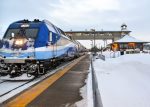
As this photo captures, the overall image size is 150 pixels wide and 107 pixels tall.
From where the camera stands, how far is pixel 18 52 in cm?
1852

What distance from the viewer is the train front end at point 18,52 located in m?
18.1

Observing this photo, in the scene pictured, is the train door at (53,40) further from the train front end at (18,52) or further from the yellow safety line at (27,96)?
the yellow safety line at (27,96)

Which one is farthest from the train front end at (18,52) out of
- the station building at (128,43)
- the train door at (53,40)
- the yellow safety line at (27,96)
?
the station building at (128,43)

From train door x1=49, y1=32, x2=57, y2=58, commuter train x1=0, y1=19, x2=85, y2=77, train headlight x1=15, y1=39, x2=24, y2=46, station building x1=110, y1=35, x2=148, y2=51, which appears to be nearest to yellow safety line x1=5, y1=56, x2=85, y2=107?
commuter train x1=0, y1=19, x2=85, y2=77

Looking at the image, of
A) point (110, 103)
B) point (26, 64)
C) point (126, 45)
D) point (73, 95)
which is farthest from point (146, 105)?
point (126, 45)

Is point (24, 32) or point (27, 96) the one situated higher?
point (24, 32)

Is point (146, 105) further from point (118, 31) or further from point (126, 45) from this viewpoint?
point (118, 31)

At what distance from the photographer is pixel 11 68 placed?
18.0 metres

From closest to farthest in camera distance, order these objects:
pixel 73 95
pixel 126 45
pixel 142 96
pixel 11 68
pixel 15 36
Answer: pixel 73 95 → pixel 142 96 → pixel 11 68 → pixel 15 36 → pixel 126 45

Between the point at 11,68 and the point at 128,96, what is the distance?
7101mm

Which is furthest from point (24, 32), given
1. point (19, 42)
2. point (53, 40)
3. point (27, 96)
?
point (27, 96)

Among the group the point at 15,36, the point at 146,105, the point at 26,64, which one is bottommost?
the point at 146,105

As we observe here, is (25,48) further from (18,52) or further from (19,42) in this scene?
(19,42)

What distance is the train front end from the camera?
18.1 metres
